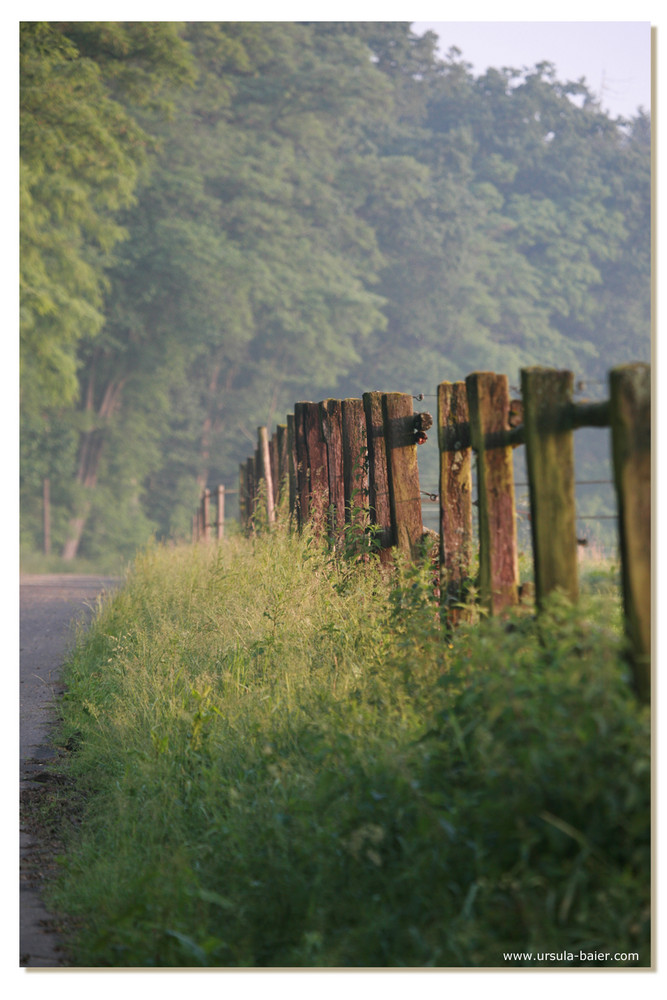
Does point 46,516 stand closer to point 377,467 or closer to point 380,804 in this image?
point 377,467

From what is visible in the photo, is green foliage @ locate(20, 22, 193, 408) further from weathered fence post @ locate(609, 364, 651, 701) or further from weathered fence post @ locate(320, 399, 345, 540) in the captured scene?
weathered fence post @ locate(609, 364, 651, 701)

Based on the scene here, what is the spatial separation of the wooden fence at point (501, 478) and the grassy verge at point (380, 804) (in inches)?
6.6

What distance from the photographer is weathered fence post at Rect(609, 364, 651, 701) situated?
2898mm

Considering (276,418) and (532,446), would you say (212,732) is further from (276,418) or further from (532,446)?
(276,418)

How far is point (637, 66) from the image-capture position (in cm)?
441

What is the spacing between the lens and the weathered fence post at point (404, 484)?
5.68m

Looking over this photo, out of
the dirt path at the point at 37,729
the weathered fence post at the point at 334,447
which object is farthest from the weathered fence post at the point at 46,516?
the weathered fence post at the point at 334,447

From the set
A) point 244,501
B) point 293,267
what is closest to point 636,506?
point 244,501

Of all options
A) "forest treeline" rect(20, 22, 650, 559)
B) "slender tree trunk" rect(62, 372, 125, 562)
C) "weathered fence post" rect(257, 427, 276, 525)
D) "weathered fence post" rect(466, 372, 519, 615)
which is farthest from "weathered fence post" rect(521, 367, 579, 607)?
"slender tree trunk" rect(62, 372, 125, 562)

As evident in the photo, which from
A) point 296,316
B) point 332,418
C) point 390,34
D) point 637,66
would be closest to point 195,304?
point 296,316

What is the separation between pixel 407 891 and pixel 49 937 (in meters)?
1.52

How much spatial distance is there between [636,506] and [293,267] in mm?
36330

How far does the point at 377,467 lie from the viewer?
20.7ft

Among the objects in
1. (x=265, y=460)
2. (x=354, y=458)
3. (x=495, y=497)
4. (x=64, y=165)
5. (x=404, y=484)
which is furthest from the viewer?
(x=64, y=165)
